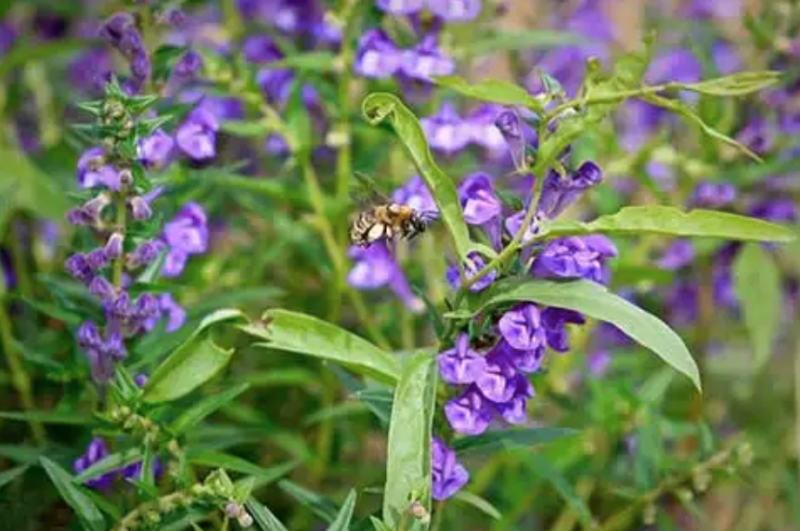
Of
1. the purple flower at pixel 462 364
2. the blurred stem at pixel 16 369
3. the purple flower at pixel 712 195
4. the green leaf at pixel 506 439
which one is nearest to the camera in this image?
the purple flower at pixel 462 364

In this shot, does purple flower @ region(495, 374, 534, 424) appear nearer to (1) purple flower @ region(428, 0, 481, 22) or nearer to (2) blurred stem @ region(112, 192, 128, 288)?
(2) blurred stem @ region(112, 192, 128, 288)

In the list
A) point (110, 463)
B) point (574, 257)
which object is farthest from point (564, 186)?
point (110, 463)

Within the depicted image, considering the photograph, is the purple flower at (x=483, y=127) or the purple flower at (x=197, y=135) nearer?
the purple flower at (x=197, y=135)

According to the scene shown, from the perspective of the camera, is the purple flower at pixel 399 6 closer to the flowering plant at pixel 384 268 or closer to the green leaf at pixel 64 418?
the flowering plant at pixel 384 268

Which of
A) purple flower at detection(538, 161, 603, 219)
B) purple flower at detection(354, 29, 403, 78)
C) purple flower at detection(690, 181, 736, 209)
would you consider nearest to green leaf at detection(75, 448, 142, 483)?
purple flower at detection(538, 161, 603, 219)

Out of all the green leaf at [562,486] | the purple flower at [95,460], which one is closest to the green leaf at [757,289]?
the green leaf at [562,486]

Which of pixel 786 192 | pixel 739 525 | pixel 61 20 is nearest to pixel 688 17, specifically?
pixel 786 192

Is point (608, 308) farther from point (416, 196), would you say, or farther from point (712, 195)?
point (712, 195)

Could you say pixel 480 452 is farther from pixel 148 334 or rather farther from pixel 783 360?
pixel 783 360
